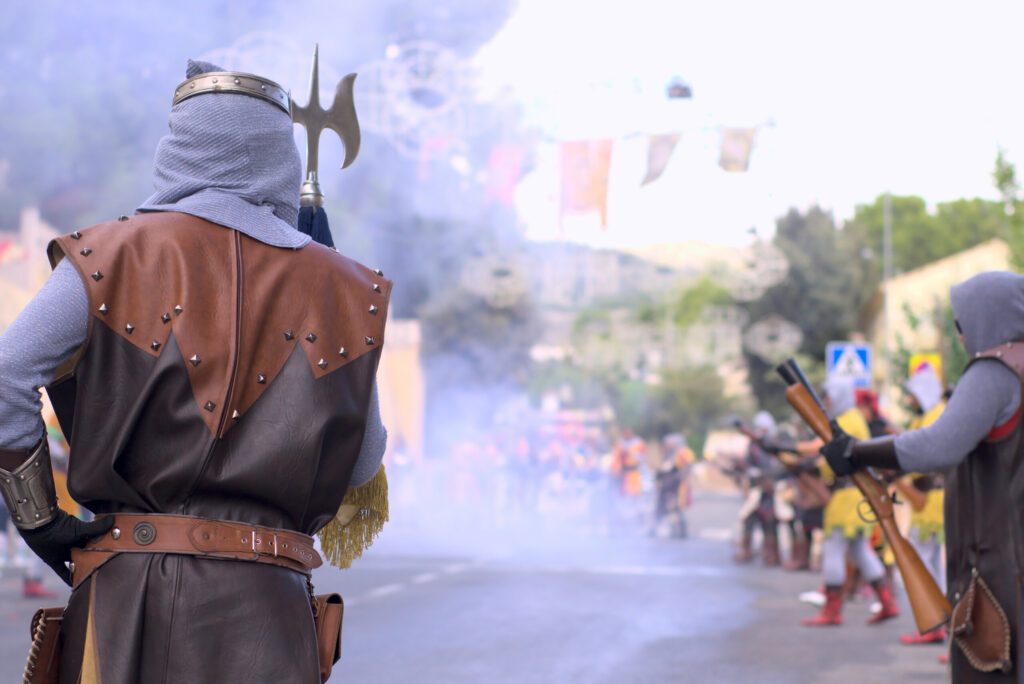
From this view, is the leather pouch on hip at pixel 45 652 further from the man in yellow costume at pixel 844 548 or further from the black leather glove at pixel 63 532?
the man in yellow costume at pixel 844 548

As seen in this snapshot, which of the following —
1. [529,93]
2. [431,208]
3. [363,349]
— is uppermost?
[529,93]

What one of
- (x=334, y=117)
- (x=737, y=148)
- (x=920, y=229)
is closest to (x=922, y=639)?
(x=334, y=117)

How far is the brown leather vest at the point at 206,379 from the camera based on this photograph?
2521 millimetres

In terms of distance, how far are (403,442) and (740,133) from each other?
980 centimetres

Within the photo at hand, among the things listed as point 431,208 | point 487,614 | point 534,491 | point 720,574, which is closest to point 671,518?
point 534,491

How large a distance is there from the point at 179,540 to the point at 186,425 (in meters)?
0.20

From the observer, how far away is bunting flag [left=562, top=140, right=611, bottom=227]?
21953 millimetres

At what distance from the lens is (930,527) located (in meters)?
9.31

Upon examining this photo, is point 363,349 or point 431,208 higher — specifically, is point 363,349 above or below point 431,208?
below

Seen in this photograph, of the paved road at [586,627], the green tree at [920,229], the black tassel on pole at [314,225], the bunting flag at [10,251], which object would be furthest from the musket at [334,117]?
the green tree at [920,229]

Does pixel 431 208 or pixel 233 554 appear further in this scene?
pixel 431 208

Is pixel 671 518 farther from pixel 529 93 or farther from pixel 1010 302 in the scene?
pixel 1010 302

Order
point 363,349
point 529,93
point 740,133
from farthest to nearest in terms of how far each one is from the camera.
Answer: point 740,133 < point 529,93 < point 363,349

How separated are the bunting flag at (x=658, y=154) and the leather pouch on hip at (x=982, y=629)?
59.2 feet
